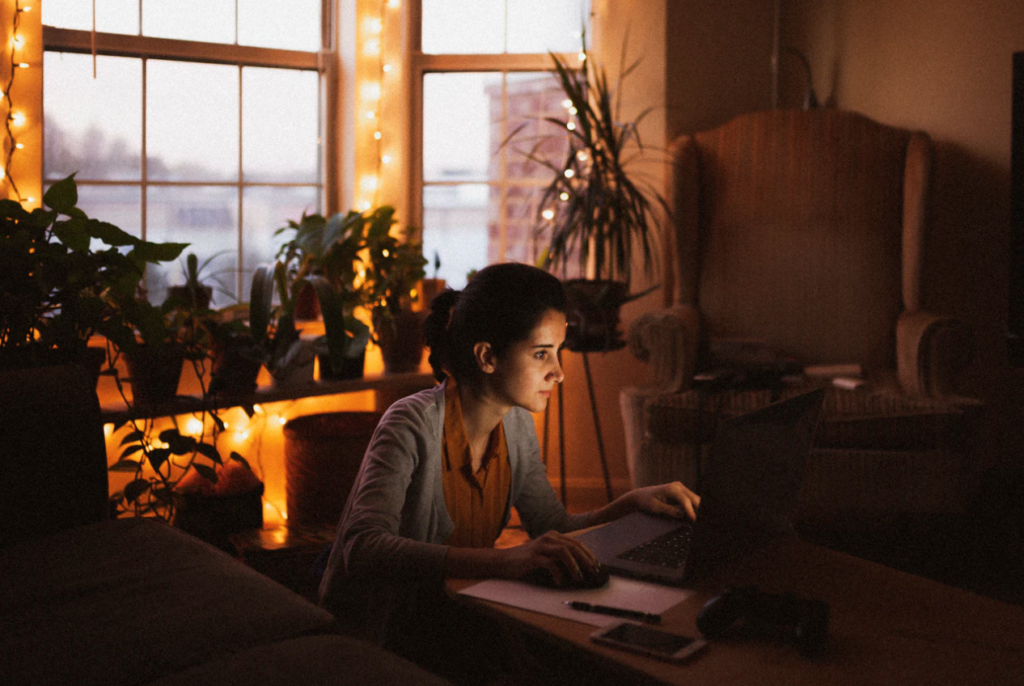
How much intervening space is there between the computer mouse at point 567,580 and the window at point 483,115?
8.64ft

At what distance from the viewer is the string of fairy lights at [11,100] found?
2703 mm

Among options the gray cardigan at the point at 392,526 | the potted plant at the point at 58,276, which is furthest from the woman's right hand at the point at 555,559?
the potted plant at the point at 58,276

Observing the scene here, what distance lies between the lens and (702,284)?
362 centimetres

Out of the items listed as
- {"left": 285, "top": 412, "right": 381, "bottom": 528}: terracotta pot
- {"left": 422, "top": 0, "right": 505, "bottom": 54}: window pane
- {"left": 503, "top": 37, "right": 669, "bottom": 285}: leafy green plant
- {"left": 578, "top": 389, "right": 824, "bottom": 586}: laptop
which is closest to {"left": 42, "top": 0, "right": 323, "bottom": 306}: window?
{"left": 422, "top": 0, "right": 505, "bottom": 54}: window pane

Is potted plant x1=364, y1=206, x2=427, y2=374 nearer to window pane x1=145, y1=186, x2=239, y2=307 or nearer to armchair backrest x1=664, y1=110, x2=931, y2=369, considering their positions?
window pane x1=145, y1=186, x2=239, y2=307

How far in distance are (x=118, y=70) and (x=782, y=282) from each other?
2.44 meters

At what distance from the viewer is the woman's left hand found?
1.45 metres

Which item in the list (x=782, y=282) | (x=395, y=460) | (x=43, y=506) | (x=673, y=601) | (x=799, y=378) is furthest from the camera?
(x=782, y=282)

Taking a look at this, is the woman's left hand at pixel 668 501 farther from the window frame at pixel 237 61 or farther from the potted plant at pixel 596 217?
the window frame at pixel 237 61

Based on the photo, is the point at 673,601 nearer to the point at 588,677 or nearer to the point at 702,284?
the point at 588,677

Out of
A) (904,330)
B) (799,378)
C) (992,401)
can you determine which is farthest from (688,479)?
(992,401)

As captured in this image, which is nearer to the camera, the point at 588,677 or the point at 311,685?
the point at 311,685

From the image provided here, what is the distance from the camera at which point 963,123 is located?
350 cm

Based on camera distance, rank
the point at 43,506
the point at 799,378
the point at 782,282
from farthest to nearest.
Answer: the point at 782,282 → the point at 799,378 → the point at 43,506
